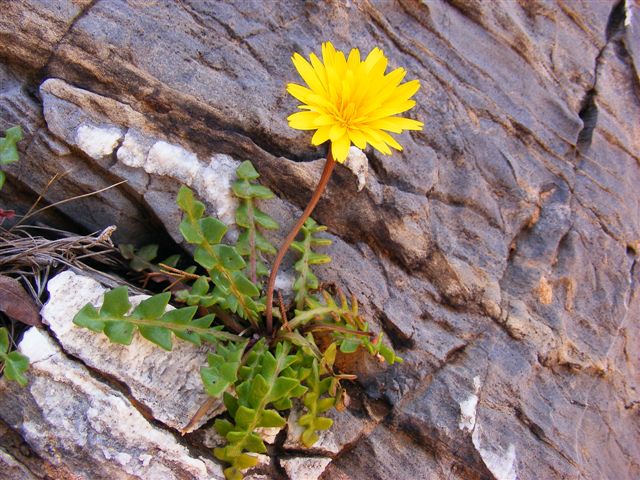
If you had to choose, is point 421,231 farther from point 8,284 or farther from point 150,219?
point 8,284

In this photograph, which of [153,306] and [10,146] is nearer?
[153,306]

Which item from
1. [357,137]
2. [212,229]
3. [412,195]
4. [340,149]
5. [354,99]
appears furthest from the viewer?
[412,195]

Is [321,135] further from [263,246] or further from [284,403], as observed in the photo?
[284,403]

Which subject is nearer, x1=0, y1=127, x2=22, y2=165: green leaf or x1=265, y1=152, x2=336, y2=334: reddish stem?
x1=265, y1=152, x2=336, y2=334: reddish stem

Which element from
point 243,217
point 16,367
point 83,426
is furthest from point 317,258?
point 16,367

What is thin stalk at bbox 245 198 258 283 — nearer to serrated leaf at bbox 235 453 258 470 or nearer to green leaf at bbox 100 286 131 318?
green leaf at bbox 100 286 131 318

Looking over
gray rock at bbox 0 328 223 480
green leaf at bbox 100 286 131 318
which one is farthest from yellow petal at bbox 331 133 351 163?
gray rock at bbox 0 328 223 480

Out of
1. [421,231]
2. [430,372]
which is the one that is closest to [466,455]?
[430,372]
